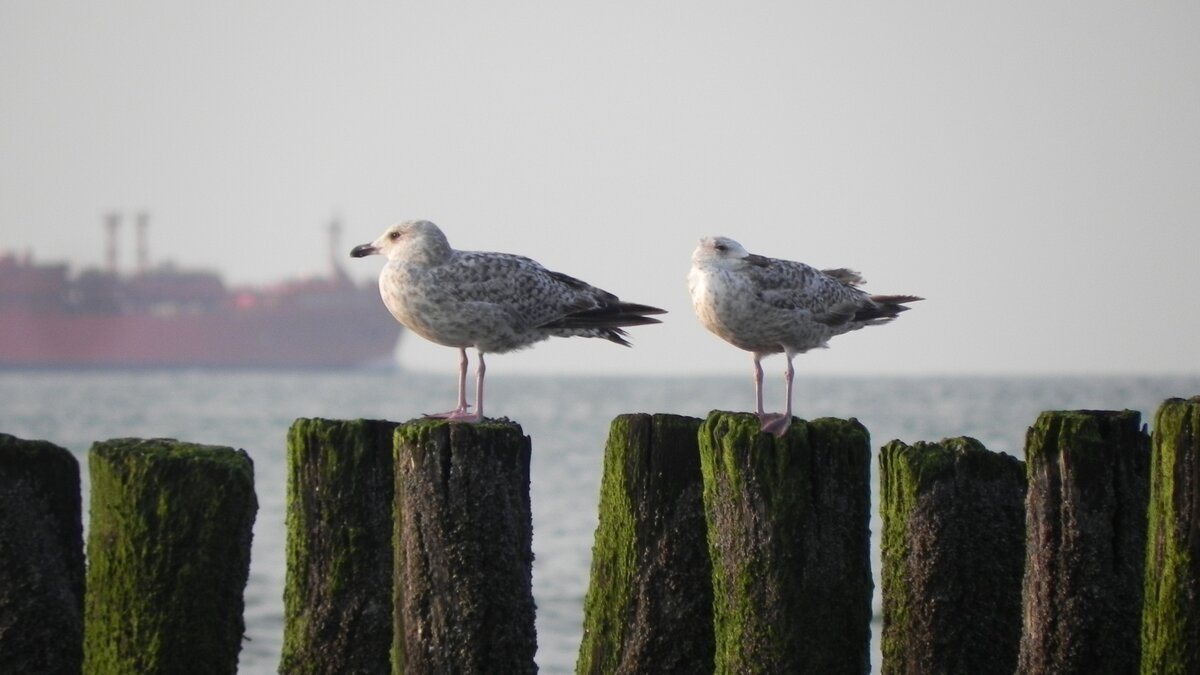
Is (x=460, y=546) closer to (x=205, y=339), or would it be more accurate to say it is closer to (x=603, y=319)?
(x=603, y=319)

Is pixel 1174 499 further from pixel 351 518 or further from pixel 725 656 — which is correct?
pixel 351 518

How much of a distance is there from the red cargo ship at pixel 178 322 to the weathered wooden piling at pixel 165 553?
336 ft

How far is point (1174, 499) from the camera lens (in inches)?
188

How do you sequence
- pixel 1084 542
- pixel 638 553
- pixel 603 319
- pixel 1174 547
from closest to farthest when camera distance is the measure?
pixel 1174 547 < pixel 1084 542 < pixel 638 553 < pixel 603 319

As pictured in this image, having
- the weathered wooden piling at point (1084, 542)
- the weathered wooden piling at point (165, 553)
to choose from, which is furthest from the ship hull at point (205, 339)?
the weathered wooden piling at point (1084, 542)

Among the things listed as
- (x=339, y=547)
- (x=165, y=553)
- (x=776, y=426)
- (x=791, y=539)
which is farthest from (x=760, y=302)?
(x=165, y=553)

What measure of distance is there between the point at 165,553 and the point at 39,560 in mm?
631

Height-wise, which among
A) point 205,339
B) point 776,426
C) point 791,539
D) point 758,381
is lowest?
point 791,539

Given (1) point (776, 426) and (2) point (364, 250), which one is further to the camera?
(2) point (364, 250)

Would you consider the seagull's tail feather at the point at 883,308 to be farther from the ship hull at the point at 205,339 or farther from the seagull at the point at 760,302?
the ship hull at the point at 205,339

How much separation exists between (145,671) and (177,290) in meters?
111

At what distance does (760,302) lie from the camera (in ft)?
24.9

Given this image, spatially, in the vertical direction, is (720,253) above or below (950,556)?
above

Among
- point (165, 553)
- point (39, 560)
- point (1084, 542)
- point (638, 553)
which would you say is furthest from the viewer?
point (39, 560)
